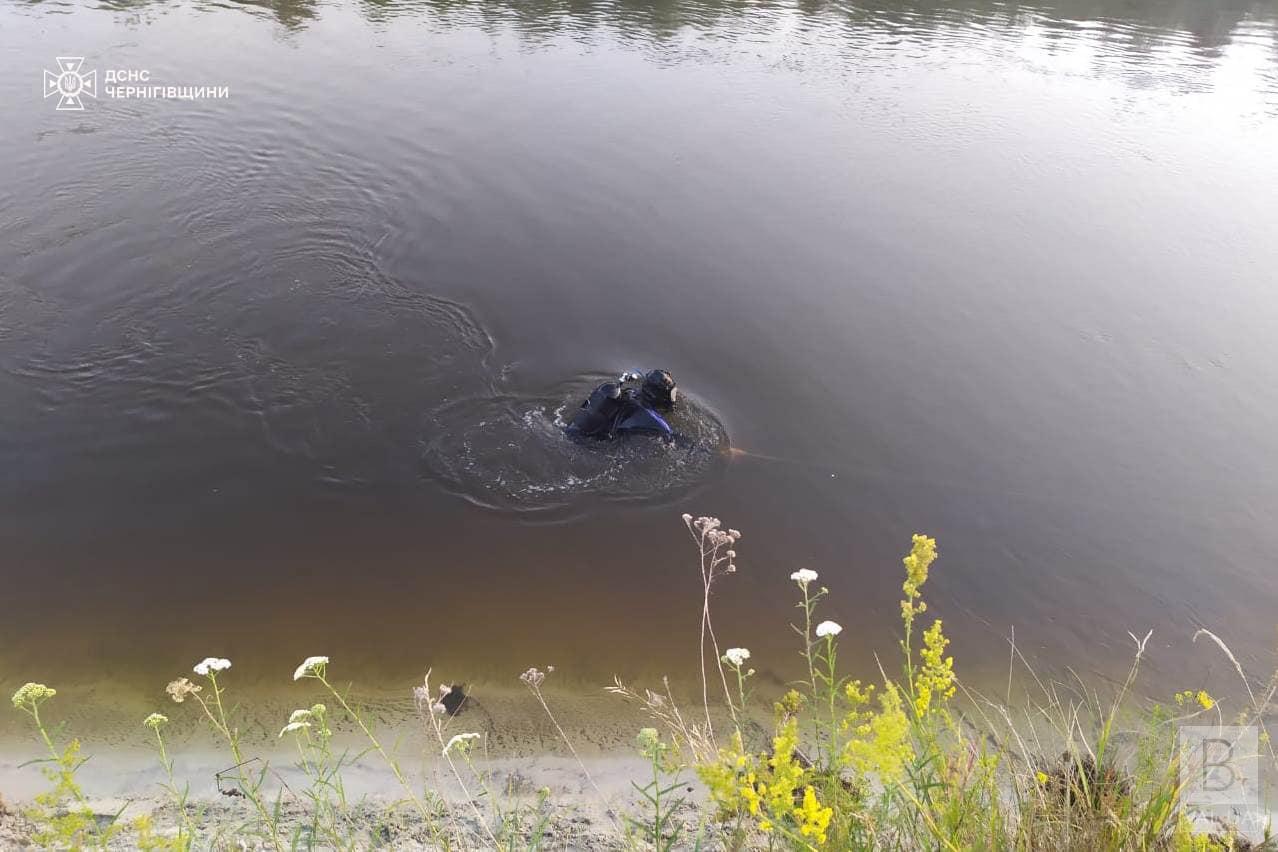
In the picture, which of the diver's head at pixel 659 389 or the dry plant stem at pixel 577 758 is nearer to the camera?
the dry plant stem at pixel 577 758

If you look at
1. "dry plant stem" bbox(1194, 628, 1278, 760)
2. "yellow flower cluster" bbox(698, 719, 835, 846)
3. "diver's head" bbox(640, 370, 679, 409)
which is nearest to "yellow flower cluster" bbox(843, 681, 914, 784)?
"yellow flower cluster" bbox(698, 719, 835, 846)

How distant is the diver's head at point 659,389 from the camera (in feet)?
21.0

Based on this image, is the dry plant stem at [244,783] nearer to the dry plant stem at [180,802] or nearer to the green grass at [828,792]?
the green grass at [828,792]

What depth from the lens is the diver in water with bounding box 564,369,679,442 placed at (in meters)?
6.41

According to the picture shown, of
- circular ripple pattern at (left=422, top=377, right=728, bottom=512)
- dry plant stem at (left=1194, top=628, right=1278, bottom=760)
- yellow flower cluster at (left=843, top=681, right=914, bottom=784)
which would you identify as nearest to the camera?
dry plant stem at (left=1194, top=628, right=1278, bottom=760)

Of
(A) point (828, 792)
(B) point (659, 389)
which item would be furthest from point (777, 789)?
(B) point (659, 389)

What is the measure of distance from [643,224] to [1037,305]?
15.3 ft

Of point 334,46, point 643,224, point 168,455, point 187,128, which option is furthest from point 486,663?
point 334,46

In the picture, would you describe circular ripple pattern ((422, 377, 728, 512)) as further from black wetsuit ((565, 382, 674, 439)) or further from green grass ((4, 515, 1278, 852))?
green grass ((4, 515, 1278, 852))

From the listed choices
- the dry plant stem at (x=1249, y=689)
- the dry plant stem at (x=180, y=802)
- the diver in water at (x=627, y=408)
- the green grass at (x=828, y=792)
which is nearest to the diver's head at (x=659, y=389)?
the diver in water at (x=627, y=408)

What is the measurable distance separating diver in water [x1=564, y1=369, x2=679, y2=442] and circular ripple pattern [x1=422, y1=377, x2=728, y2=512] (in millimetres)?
122

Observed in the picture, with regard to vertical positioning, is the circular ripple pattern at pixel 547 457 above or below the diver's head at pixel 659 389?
below

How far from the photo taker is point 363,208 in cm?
976

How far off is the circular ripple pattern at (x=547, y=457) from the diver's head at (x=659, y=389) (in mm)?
328
